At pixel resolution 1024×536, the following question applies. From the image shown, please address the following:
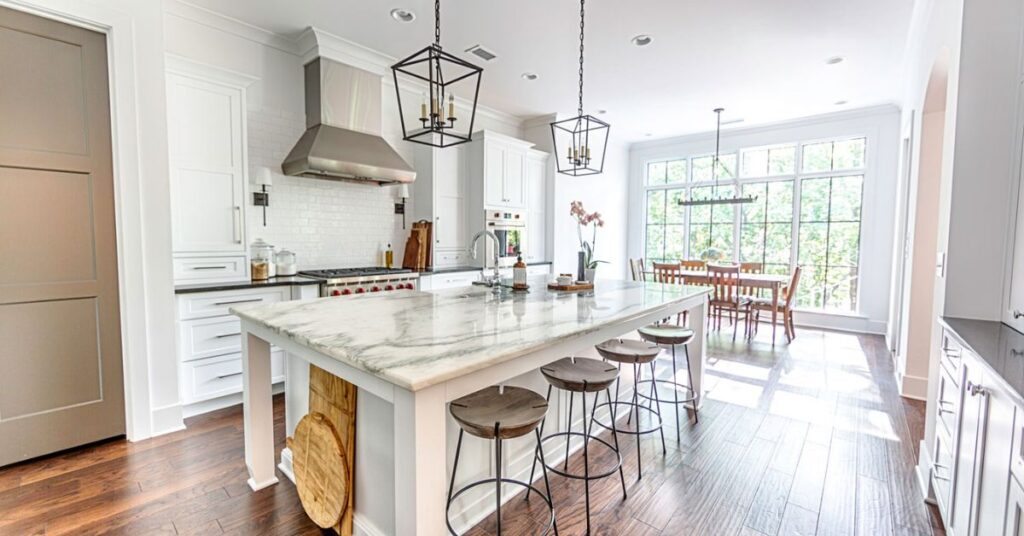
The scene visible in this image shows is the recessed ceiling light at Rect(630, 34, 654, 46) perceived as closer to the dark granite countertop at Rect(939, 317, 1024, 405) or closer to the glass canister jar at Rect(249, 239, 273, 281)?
the dark granite countertop at Rect(939, 317, 1024, 405)

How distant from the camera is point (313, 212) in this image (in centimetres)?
394

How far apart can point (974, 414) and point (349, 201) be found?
4.37 meters

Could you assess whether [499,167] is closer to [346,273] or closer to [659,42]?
[659,42]

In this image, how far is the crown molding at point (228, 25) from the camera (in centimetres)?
307

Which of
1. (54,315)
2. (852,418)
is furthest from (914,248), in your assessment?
(54,315)

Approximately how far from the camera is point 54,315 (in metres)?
2.37

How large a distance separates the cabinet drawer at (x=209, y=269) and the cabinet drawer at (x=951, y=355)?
4.16 meters

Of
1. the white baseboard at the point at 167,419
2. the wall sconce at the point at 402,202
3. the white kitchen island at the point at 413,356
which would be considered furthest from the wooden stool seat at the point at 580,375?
the wall sconce at the point at 402,202

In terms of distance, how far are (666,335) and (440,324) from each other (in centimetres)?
168

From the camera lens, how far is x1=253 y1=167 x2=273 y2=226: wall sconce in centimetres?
345

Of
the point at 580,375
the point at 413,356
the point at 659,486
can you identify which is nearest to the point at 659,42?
the point at 580,375

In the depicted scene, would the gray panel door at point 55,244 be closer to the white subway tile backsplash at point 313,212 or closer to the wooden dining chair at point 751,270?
the white subway tile backsplash at point 313,212

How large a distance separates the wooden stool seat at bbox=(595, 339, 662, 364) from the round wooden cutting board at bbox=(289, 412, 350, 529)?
4.78ft

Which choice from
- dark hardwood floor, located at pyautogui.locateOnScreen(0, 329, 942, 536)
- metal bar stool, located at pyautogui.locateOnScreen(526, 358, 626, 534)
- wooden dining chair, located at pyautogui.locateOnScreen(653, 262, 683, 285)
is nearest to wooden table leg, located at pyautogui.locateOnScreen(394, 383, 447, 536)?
metal bar stool, located at pyautogui.locateOnScreen(526, 358, 626, 534)
